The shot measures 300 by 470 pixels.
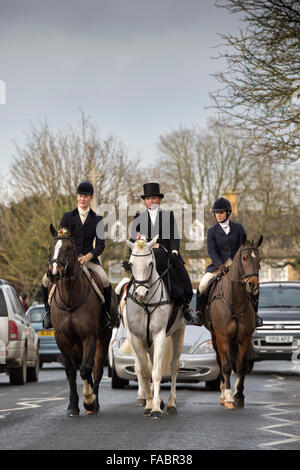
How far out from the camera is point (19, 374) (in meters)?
20.0

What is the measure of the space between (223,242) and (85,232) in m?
2.45

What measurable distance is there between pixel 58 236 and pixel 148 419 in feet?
8.61

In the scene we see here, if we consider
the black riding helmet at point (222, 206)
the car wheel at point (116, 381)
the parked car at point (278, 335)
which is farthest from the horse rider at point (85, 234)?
the parked car at point (278, 335)

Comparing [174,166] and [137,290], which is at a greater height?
[174,166]

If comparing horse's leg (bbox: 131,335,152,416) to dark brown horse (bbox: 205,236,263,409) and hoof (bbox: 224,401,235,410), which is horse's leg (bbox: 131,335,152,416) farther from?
dark brown horse (bbox: 205,236,263,409)

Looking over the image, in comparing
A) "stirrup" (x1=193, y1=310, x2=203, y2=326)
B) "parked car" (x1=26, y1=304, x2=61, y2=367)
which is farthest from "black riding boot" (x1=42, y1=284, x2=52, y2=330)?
"parked car" (x1=26, y1=304, x2=61, y2=367)

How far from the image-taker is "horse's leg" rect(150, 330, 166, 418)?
1208cm

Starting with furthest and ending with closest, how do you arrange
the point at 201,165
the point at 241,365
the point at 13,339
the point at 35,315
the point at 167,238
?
the point at 201,165 < the point at 35,315 < the point at 13,339 < the point at 241,365 < the point at 167,238

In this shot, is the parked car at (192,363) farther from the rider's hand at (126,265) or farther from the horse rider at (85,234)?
the rider's hand at (126,265)

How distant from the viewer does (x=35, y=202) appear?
161 feet

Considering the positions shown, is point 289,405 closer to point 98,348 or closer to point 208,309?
point 208,309

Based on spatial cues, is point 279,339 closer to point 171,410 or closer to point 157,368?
point 171,410

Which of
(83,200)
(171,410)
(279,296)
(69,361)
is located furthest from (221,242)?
(279,296)
